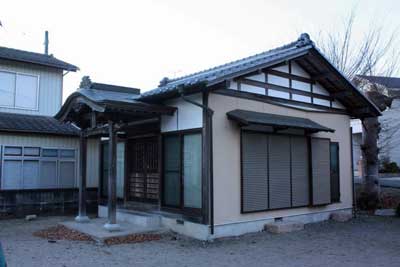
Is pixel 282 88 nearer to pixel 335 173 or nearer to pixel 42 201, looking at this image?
pixel 335 173

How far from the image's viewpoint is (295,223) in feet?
31.8

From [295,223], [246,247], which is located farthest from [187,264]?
[295,223]

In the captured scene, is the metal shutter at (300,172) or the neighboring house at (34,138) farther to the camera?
the neighboring house at (34,138)

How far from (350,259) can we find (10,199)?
10.3 m

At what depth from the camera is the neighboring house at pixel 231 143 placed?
28.7 ft

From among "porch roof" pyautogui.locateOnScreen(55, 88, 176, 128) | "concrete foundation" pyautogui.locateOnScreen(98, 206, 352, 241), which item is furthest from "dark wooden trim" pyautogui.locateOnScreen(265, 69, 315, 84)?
"concrete foundation" pyautogui.locateOnScreen(98, 206, 352, 241)

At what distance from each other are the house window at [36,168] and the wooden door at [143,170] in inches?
144

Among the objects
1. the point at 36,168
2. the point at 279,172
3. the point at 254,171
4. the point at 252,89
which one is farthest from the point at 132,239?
the point at 36,168

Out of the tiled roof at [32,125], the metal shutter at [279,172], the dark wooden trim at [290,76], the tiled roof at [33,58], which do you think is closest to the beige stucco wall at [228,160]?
the metal shutter at [279,172]

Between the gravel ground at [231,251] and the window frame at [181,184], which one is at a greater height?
the window frame at [181,184]

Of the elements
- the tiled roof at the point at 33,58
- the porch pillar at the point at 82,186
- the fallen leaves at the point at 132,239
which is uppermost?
the tiled roof at the point at 33,58

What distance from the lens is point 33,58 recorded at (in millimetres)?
14969

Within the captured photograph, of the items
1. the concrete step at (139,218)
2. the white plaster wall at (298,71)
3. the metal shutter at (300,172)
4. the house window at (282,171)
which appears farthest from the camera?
the white plaster wall at (298,71)

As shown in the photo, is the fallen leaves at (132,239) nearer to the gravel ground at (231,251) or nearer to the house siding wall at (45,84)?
the gravel ground at (231,251)
